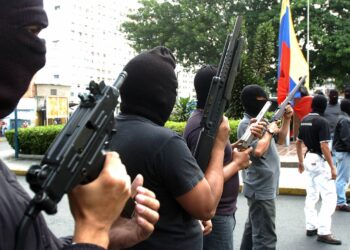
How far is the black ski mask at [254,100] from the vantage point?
13.1 feet

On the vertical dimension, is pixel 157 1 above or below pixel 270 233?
above

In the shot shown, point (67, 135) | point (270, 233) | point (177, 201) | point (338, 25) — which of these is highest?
point (338, 25)

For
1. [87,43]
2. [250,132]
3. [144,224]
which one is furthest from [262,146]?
[87,43]

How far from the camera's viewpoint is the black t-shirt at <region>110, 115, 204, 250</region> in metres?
1.92

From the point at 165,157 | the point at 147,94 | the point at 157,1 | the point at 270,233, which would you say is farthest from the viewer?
the point at 157,1

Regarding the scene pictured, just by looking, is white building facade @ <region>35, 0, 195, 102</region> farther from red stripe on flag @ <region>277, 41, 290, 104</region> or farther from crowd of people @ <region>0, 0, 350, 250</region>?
crowd of people @ <region>0, 0, 350, 250</region>

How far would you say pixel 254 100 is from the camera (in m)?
4.02

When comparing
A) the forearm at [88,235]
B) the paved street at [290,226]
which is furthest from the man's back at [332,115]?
the forearm at [88,235]

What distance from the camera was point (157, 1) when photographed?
1007 inches

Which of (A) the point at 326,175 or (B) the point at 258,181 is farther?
(A) the point at 326,175

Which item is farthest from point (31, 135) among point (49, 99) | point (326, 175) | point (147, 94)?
point (147, 94)

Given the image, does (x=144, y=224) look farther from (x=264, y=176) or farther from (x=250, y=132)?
(x=264, y=176)

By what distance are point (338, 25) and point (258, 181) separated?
19.1m

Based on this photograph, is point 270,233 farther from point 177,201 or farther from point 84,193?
point 84,193
